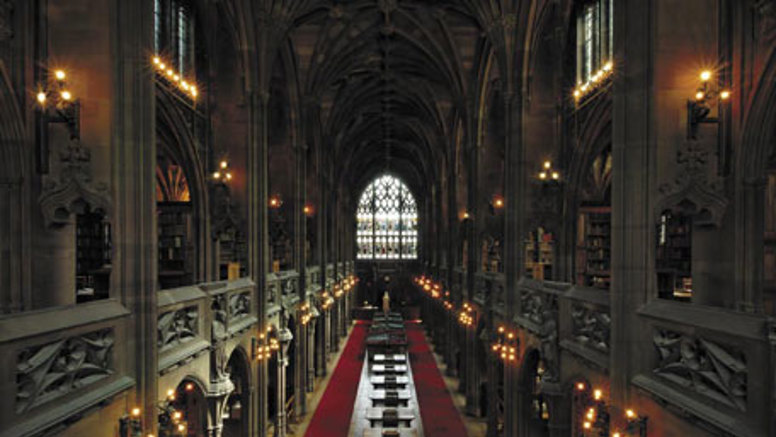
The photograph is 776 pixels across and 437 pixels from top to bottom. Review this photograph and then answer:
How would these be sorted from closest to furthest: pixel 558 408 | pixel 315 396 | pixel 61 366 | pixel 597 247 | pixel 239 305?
pixel 61 366 → pixel 558 408 → pixel 239 305 → pixel 597 247 → pixel 315 396

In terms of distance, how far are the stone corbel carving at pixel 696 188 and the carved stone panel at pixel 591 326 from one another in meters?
2.18

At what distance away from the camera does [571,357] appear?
10688 mm

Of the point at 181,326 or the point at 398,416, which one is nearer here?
the point at 181,326

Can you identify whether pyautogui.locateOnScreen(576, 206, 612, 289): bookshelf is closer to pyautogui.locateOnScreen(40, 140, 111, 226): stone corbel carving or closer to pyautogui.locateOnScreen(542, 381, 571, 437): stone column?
pyautogui.locateOnScreen(542, 381, 571, 437): stone column

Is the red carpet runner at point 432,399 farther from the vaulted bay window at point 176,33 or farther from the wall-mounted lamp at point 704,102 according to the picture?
the wall-mounted lamp at point 704,102

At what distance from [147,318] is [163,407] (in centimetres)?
180

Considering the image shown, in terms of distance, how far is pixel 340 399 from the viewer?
82.8 feet

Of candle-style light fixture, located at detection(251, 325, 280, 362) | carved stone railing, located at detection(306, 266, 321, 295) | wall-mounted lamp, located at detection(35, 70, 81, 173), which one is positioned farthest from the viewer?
carved stone railing, located at detection(306, 266, 321, 295)

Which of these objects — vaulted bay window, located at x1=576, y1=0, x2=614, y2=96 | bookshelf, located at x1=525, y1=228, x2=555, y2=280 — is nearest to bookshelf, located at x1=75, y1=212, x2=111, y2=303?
bookshelf, located at x1=525, y1=228, x2=555, y2=280

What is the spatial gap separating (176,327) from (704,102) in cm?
986

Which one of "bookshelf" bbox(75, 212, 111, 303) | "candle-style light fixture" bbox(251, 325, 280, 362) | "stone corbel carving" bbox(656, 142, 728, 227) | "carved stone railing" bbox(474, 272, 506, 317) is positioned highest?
"stone corbel carving" bbox(656, 142, 728, 227)

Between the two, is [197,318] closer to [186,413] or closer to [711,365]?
[186,413]

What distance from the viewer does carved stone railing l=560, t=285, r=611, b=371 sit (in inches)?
353

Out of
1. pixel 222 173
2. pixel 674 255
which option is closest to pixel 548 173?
pixel 674 255
